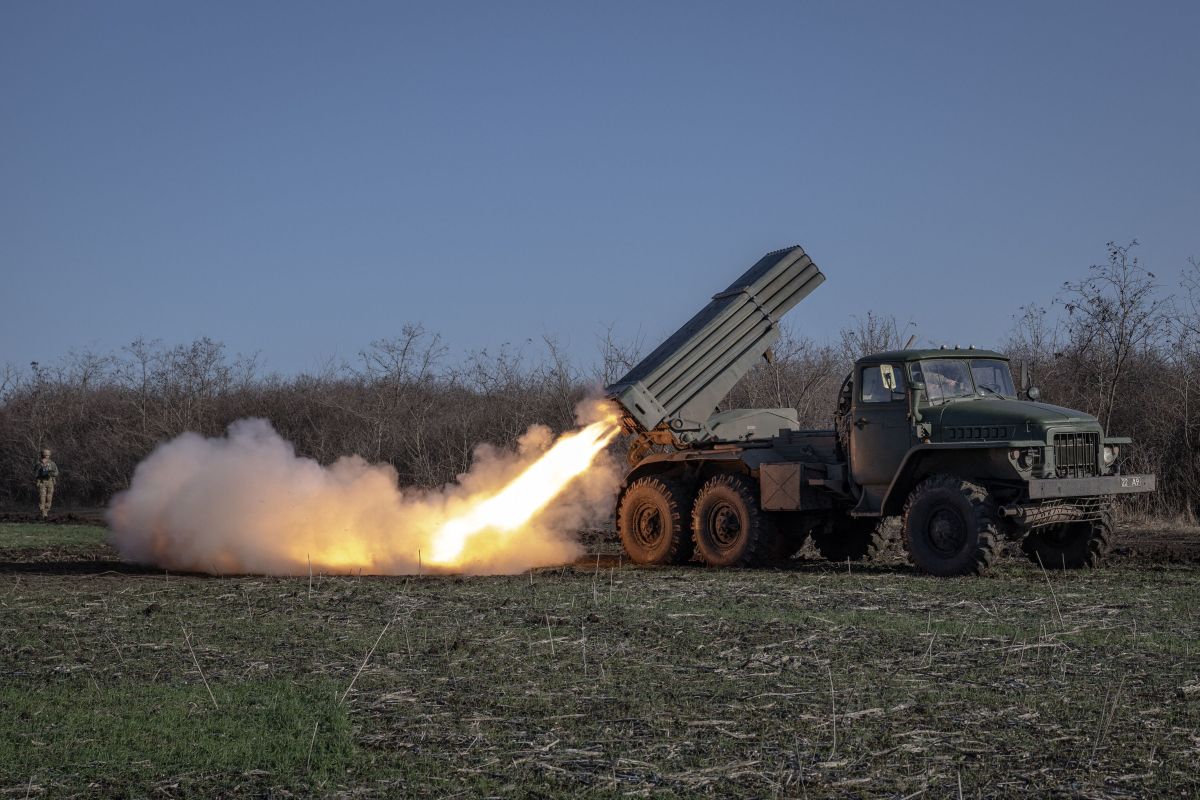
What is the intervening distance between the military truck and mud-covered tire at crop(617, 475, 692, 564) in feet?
0.07

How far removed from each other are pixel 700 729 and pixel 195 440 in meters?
13.5

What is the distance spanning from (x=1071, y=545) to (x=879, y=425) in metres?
2.83

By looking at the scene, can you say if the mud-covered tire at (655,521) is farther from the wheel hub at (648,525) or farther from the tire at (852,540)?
the tire at (852,540)

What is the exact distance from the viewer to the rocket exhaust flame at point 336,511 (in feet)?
56.6

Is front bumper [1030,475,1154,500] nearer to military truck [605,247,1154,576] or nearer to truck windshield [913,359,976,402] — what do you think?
military truck [605,247,1154,576]

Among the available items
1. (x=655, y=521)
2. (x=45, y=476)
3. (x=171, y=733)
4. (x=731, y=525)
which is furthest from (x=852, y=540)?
(x=45, y=476)

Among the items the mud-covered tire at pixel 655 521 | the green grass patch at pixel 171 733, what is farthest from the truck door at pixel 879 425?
the green grass patch at pixel 171 733

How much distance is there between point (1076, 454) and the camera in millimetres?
14961

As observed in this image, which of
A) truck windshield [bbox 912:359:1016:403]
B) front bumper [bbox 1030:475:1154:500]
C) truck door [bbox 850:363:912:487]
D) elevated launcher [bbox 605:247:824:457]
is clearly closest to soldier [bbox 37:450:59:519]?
elevated launcher [bbox 605:247:824:457]

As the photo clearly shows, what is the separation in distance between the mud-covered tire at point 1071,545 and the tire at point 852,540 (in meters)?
2.37

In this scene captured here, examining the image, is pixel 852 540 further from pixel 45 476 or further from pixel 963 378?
pixel 45 476

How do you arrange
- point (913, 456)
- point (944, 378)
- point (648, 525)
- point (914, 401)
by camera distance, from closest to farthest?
point (913, 456) < point (914, 401) < point (944, 378) < point (648, 525)

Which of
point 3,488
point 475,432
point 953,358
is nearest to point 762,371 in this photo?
point 475,432

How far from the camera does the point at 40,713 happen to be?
7.67 metres
